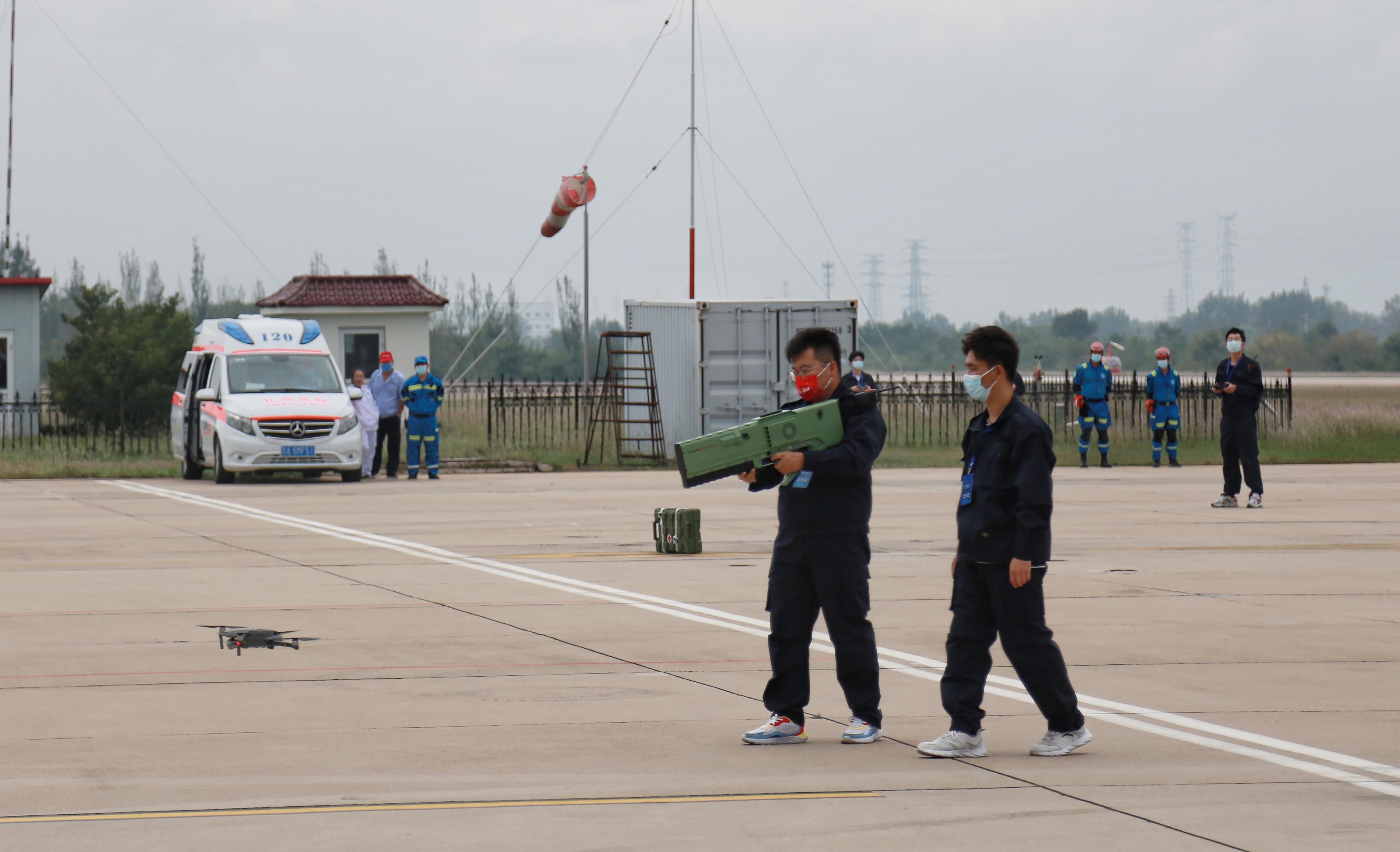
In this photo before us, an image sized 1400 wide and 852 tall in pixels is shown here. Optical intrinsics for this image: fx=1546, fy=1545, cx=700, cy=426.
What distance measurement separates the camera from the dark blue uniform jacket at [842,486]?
656cm

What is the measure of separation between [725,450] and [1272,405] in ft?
105

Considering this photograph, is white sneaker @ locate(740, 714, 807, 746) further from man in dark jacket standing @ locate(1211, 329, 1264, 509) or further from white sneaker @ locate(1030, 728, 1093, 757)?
man in dark jacket standing @ locate(1211, 329, 1264, 509)

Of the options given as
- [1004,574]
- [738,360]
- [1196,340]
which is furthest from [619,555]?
[1196,340]

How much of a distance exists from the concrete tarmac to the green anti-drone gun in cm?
121

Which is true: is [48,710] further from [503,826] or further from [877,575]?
[877,575]

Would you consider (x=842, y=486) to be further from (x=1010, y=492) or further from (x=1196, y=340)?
(x=1196, y=340)

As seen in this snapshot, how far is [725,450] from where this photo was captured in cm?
664

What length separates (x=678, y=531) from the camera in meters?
14.1

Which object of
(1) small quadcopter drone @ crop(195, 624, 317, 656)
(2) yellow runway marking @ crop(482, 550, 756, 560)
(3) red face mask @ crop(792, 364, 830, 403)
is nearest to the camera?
(3) red face mask @ crop(792, 364, 830, 403)

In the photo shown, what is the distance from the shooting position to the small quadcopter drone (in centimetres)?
909

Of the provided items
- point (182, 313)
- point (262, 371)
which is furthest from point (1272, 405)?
point (182, 313)

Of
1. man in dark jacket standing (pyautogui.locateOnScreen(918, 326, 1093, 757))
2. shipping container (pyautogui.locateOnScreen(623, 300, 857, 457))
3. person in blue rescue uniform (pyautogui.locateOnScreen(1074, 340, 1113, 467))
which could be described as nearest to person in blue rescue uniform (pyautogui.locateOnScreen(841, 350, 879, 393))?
shipping container (pyautogui.locateOnScreen(623, 300, 857, 457))

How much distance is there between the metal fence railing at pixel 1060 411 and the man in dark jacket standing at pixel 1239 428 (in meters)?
10.6

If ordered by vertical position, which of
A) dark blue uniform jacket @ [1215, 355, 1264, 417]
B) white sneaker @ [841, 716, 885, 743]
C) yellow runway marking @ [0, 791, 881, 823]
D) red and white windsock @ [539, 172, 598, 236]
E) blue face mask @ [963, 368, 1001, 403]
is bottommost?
yellow runway marking @ [0, 791, 881, 823]
